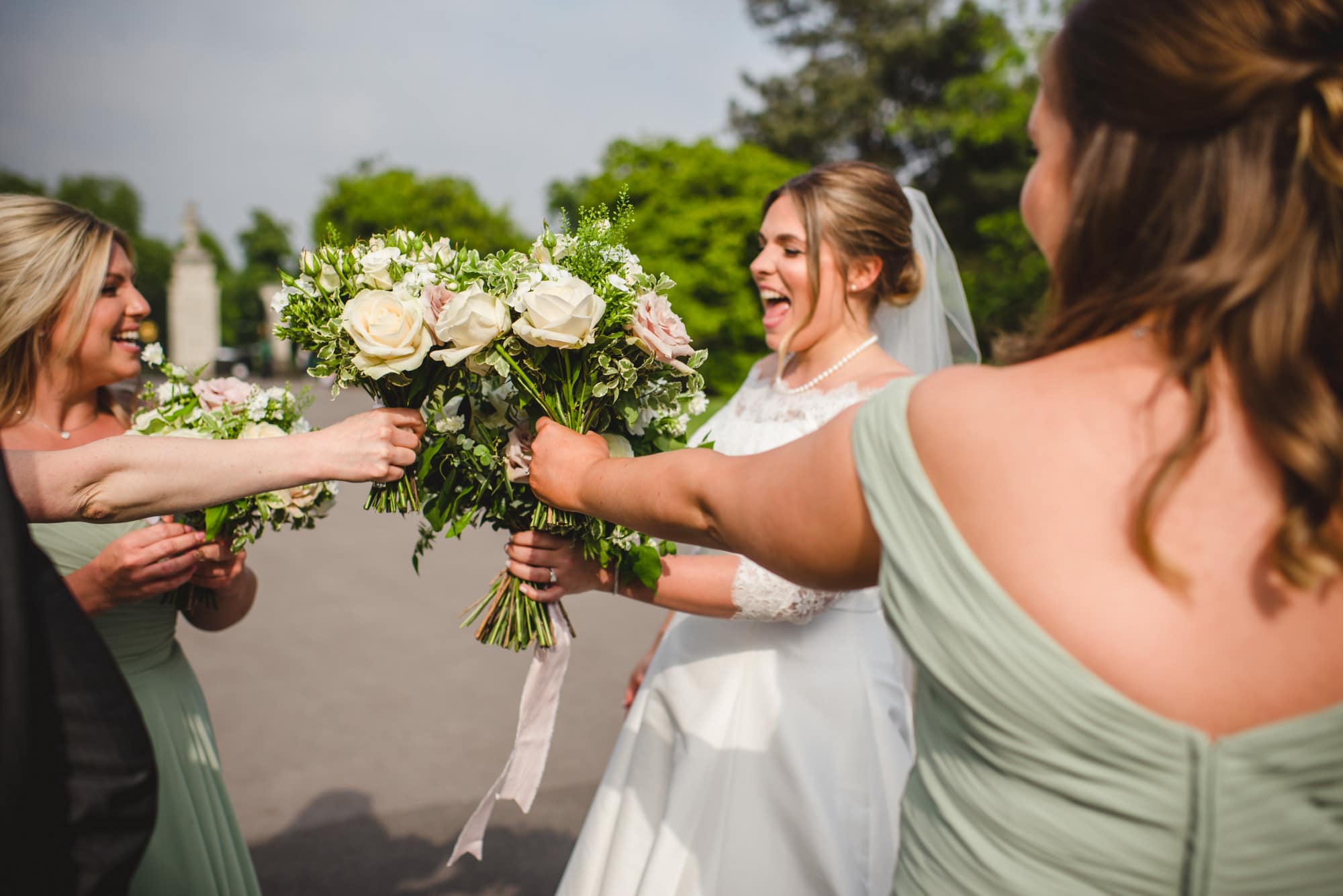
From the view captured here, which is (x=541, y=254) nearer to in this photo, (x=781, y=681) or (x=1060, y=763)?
(x=781, y=681)

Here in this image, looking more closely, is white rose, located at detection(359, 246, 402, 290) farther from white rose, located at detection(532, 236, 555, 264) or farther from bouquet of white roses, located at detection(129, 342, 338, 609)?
bouquet of white roses, located at detection(129, 342, 338, 609)

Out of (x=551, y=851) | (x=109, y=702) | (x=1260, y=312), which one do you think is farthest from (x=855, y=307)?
(x=551, y=851)

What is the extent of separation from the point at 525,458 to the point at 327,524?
10938 mm

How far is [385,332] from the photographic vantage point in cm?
204

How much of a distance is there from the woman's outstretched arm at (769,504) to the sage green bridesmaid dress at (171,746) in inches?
68.0

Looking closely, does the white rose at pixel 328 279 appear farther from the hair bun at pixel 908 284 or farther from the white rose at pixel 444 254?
the hair bun at pixel 908 284

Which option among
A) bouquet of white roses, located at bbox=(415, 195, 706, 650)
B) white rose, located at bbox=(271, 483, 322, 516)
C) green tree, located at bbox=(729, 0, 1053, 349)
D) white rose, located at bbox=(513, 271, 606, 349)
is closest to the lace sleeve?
bouquet of white roses, located at bbox=(415, 195, 706, 650)

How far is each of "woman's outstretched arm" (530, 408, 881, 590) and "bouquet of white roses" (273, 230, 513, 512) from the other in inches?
23.1

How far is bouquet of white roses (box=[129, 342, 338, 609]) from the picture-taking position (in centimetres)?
271

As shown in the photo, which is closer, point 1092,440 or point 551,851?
point 1092,440

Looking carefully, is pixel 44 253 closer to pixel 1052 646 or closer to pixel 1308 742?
pixel 1052 646

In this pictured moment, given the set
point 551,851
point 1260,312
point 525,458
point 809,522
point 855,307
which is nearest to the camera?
point 1260,312

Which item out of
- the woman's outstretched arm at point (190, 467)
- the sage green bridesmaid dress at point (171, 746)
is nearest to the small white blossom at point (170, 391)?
the sage green bridesmaid dress at point (171, 746)

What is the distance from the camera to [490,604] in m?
2.60
